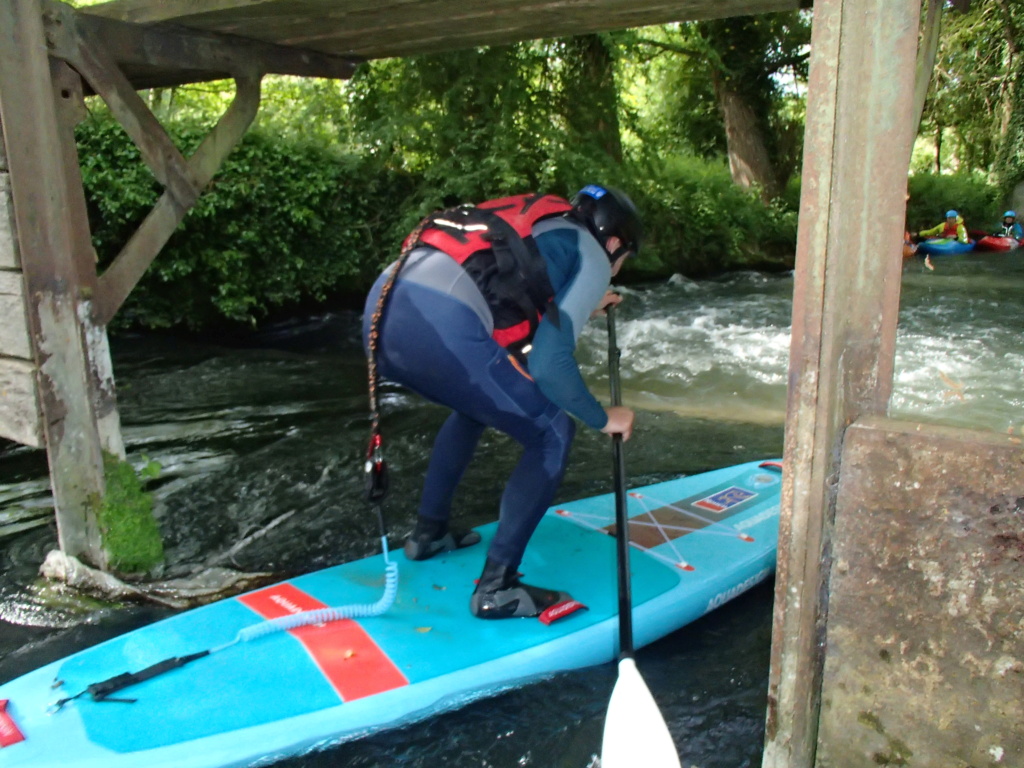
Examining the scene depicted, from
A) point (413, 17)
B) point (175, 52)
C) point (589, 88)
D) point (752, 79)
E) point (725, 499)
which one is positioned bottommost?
point (725, 499)

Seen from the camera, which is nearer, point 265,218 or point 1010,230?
point 265,218

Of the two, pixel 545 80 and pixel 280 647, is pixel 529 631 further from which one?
pixel 545 80

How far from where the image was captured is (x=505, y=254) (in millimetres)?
2922

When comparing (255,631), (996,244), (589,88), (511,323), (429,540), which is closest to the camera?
(255,631)

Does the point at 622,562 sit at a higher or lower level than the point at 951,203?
lower

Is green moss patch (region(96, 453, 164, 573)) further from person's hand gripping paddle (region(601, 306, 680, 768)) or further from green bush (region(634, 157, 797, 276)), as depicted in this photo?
green bush (region(634, 157, 797, 276))

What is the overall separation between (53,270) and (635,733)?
9.20ft

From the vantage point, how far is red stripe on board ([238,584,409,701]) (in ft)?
9.04

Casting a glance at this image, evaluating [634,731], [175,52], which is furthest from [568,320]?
[175,52]

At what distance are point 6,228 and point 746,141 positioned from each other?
58.0ft

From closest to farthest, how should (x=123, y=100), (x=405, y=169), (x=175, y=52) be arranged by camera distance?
1. (x=123, y=100)
2. (x=175, y=52)
3. (x=405, y=169)

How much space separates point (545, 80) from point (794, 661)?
455 inches

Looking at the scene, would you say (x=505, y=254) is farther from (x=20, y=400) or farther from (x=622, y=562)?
(x=20, y=400)

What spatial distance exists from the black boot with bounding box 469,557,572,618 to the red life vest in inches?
34.9
